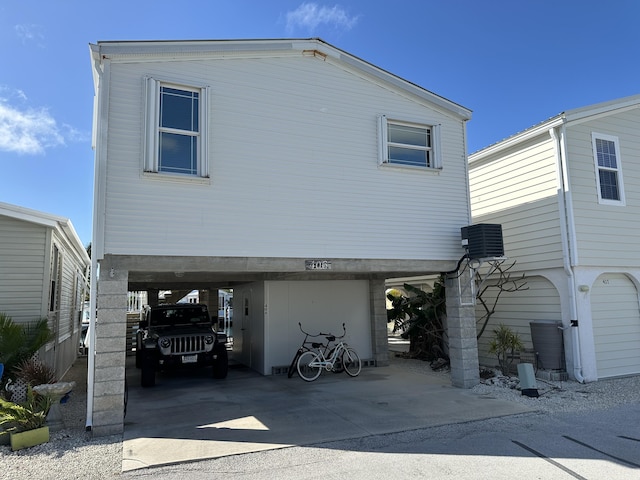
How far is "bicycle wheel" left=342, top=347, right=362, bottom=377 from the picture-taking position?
1116cm

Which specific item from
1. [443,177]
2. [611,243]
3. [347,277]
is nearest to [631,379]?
[611,243]

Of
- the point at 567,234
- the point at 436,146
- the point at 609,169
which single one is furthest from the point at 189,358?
the point at 609,169

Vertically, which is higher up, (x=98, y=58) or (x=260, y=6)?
(x=260, y=6)

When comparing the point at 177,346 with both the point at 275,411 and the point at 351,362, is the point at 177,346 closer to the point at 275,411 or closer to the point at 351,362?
the point at 275,411

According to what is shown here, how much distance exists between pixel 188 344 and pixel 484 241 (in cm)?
702

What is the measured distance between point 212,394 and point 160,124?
544cm

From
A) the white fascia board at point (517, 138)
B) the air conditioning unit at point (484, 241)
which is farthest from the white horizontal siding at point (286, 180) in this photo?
the white fascia board at point (517, 138)

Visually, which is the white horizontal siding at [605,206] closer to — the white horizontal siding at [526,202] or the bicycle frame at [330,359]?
the white horizontal siding at [526,202]

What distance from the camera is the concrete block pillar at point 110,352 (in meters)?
6.38

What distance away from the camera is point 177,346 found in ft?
33.6

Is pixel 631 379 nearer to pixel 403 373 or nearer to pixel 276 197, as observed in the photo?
pixel 403 373

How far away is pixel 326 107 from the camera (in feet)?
28.7

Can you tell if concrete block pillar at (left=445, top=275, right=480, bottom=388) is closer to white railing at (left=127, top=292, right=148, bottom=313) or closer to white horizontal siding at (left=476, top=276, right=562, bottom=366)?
white horizontal siding at (left=476, top=276, right=562, bottom=366)

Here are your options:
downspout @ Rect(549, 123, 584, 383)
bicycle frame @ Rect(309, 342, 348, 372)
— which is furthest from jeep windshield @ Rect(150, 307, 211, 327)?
downspout @ Rect(549, 123, 584, 383)
